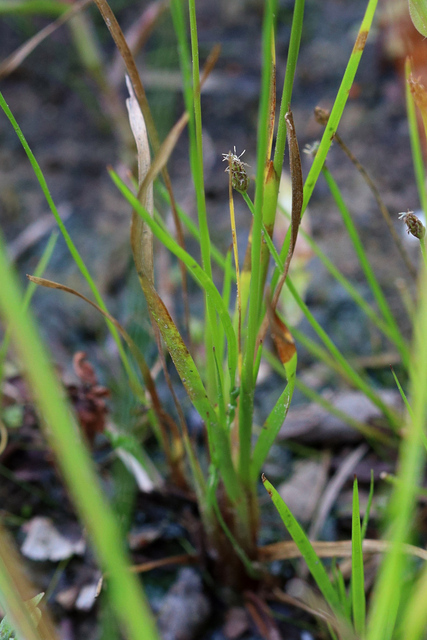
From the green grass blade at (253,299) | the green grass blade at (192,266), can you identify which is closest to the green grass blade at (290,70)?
the green grass blade at (253,299)

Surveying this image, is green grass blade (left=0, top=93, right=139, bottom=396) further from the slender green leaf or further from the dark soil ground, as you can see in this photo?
the slender green leaf

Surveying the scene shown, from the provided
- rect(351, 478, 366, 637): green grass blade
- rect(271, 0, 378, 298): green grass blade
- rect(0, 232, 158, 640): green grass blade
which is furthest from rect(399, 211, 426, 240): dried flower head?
rect(0, 232, 158, 640): green grass blade

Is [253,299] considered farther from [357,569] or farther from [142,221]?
[357,569]

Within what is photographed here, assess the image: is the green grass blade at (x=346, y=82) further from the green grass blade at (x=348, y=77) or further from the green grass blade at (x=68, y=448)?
the green grass blade at (x=68, y=448)

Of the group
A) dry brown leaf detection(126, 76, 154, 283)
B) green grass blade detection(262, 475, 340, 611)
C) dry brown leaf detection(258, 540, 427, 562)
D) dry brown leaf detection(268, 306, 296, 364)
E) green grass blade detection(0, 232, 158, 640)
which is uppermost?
dry brown leaf detection(126, 76, 154, 283)

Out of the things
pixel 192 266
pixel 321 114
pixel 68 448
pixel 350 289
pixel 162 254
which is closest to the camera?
pixel 68 448

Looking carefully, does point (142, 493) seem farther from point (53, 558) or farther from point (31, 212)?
point (31, 212)

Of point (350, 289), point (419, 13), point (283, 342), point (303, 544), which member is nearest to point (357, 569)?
point (303, 544)
